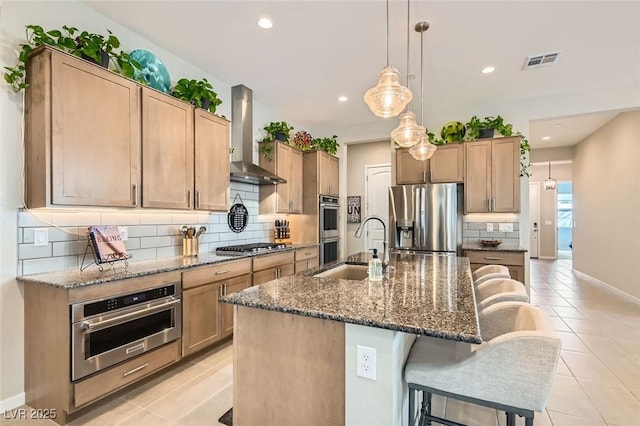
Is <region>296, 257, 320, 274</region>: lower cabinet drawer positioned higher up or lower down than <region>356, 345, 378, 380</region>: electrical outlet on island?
lower down

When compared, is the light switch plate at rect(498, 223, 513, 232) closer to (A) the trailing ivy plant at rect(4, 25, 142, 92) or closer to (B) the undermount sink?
(B) the undermount sink

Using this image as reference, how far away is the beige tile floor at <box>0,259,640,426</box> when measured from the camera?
76.7 inches

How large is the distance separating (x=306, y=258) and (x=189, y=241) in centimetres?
172

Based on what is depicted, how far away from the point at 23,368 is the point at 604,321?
5.65 metres

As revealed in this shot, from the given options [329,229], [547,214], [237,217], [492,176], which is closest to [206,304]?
[237,217]

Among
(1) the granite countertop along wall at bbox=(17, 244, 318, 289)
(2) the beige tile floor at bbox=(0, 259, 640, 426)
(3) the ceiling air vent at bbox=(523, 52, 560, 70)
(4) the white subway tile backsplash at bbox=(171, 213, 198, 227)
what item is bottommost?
(2) the beige tile floor at bbox=(0, 259, 640, 426)

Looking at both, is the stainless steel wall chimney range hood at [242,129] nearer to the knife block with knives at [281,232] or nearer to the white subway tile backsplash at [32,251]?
the knife block with knives at [281,232]

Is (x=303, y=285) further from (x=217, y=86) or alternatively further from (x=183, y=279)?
(x=217, y=86)

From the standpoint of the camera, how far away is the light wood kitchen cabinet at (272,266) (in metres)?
3.32

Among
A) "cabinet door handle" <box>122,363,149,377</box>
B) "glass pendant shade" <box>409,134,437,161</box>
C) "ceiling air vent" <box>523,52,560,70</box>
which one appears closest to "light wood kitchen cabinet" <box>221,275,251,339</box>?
"cabinet door handle" <box>122,363,149,377</box>

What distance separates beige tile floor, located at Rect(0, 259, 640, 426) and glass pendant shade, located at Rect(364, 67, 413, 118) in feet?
6.67

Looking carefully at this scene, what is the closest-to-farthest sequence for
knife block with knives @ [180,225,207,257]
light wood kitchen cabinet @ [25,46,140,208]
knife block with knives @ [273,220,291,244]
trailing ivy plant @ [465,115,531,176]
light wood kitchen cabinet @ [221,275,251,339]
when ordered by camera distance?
light wood kitchen cabinet @ [25,46,140,208] < light wood kitchen cabinet @ [221,275,251,339] < knife block with knives @ [180,225,207,257] < trailing ivy plant @ [465,115,531,176] < knife block with knives @ [273,220,291,244]

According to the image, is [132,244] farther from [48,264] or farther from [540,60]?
[540,60]

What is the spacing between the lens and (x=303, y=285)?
1.69 meters
